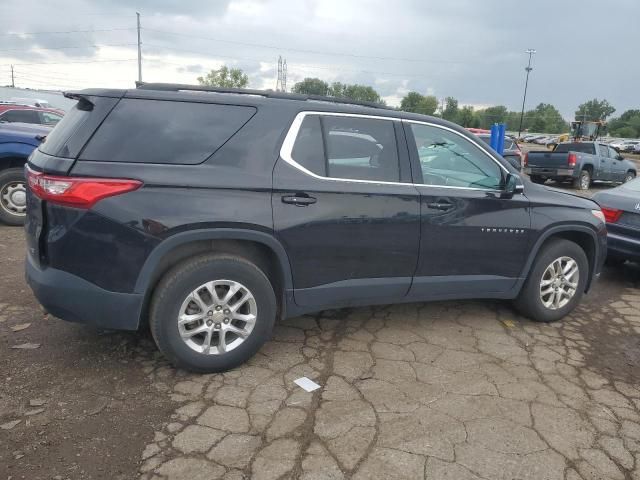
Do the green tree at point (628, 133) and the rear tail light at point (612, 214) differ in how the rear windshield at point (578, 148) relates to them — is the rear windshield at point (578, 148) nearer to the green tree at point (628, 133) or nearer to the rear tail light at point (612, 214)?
the rear tail light at point (612, 214)

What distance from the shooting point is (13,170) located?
6.66 meters

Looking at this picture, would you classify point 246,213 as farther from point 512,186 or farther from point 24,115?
point 24,115

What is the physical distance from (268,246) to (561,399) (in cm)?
210

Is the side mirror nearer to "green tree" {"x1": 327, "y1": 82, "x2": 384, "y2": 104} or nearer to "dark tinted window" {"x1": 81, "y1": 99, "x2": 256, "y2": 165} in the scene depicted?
"dark tinted window" {"x1": 81, "y1": 99, "x2": 256, "y2": 165}

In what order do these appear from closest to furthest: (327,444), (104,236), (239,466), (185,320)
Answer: (239,466) < (327,444) < (104,236) < (185,320)

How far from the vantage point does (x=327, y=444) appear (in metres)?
2.62

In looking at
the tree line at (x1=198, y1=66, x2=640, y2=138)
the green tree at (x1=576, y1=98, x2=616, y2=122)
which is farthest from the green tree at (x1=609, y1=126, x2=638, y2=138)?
the green tree at (x1=576, y1=98, x2=616, y2=122)

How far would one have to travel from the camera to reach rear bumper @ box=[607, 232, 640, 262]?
552 cm

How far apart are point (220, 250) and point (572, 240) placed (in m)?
3.23

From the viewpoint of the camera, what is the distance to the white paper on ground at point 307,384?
316cm

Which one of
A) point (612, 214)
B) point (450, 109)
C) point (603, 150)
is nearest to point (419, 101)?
point (450, 109)

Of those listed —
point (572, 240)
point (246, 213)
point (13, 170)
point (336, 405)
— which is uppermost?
point (246, 213)

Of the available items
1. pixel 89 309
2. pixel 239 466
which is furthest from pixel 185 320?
pixel 239 466

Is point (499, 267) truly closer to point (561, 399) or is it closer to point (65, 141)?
point (561, 399)
